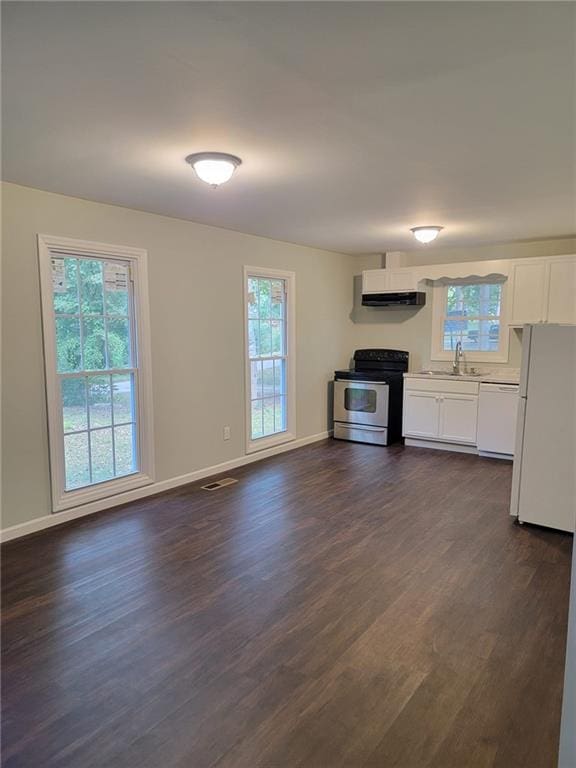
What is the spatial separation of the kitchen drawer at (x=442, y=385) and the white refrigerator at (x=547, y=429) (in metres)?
1.97

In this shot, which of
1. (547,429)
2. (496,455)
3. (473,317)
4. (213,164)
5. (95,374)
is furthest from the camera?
(473,317)

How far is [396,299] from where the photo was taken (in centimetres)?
639

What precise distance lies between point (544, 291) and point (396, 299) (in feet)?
5.68

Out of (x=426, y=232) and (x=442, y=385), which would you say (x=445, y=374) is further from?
(x=426, y=232)

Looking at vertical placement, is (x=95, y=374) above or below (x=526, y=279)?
below

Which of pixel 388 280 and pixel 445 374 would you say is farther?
pixel 388 280

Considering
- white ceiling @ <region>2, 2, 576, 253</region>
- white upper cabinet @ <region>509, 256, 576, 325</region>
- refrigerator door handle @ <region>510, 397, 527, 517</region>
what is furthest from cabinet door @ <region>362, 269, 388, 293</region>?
refrigerator door handle @ <region>510, 397, 527, 517</region>

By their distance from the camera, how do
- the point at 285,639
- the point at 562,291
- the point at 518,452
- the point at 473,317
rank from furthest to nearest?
the point at 473,317, the point at 562,291, the point at 518,452, the point at 285,639

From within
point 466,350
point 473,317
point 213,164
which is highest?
point 213,164

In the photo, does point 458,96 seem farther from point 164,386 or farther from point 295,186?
point 164,386

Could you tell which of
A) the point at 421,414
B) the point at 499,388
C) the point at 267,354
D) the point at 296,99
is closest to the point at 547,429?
the point at 499,388

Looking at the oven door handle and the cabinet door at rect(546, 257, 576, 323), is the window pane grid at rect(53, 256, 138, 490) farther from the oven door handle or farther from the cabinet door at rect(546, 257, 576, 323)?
the cabinet door at rect(546, 257, 576, 323)

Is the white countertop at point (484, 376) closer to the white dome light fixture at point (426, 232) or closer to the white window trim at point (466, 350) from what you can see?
the white window trim at point (466, 350)

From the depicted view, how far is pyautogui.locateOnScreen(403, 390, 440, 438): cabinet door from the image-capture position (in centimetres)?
596
